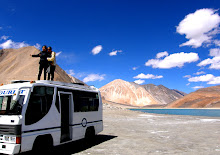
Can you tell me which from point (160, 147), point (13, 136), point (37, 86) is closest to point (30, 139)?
point (13, 136)

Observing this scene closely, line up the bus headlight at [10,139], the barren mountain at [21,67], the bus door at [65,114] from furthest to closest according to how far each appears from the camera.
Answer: the barren mountain at [21,67] → the bus door at [65,114] → the bus headlight at [10,139]

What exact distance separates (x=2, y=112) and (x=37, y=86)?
61.7 inches

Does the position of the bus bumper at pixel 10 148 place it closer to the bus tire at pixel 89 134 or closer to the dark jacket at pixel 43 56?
the bus tire at pixel 89 134

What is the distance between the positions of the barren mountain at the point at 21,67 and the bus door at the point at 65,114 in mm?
69866

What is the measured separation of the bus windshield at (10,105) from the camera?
7299 mm

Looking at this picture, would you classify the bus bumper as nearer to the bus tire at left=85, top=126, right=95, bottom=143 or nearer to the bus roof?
the bus roof

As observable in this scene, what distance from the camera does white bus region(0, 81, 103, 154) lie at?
724cm

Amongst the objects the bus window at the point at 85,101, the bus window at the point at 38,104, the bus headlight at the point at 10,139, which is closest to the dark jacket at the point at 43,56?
the bus window at the point at 85,101

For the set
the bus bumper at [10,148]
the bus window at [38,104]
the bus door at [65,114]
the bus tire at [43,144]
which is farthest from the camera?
the bus door at [65,114]

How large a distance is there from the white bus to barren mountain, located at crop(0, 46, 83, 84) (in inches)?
2743

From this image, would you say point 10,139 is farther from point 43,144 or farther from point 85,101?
point 85,101

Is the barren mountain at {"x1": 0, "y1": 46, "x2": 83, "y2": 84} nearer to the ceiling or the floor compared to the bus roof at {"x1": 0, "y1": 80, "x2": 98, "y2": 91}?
nearer to the ceiling

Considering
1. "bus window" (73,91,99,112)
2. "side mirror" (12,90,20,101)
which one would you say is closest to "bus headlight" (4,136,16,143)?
"side mirror" (12,90,20,101)

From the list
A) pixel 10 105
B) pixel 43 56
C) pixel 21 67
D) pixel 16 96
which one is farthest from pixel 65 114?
pixel 21 67
